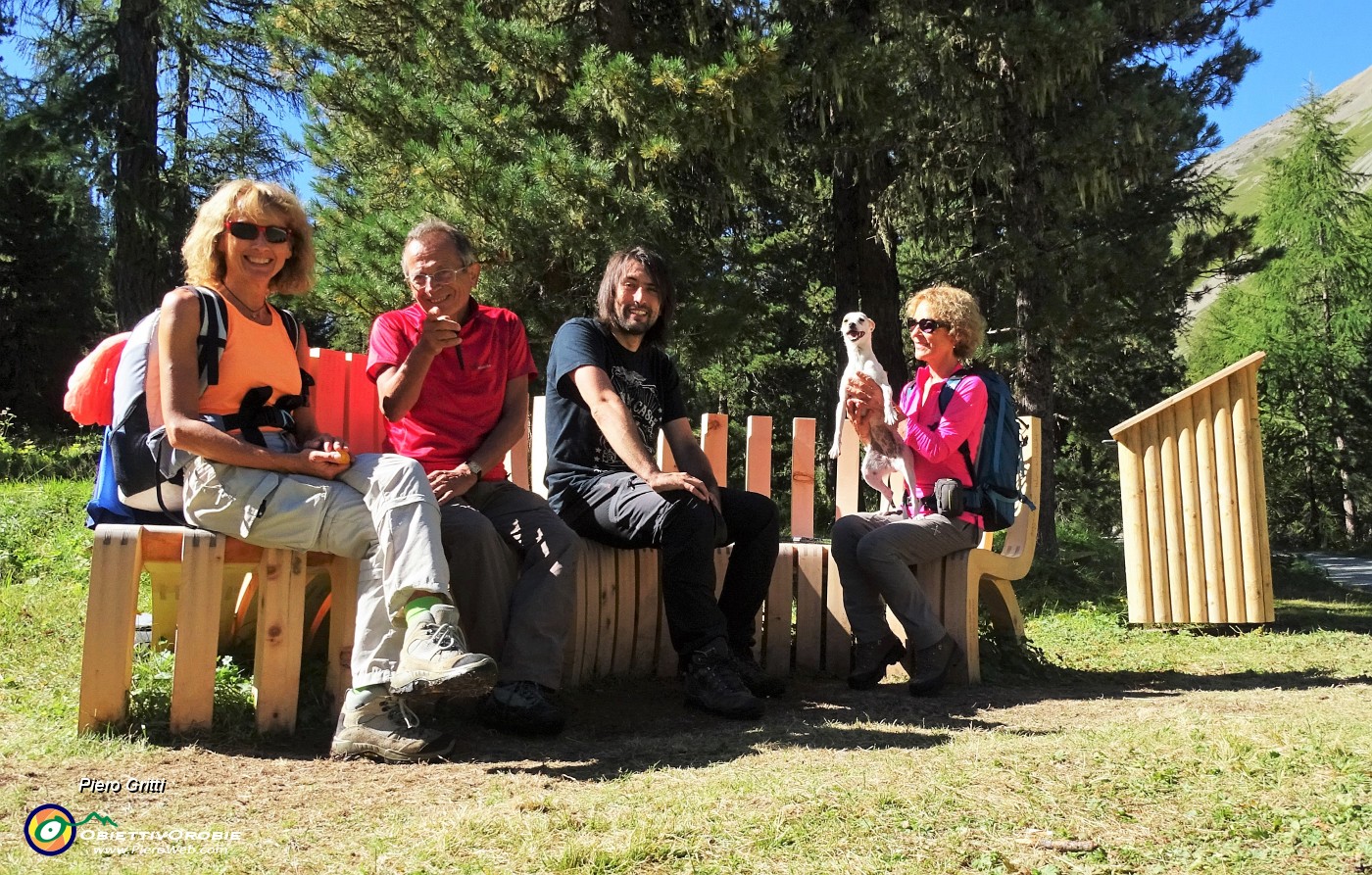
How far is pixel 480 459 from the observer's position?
3.84 metres

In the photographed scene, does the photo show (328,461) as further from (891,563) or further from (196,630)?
(891,563)

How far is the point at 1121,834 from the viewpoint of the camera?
2.31 m

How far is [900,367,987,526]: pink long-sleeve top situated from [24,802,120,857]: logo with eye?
3126mm

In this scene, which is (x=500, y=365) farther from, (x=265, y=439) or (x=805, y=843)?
(x=805, y=843)

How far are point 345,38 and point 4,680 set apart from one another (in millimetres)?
5855

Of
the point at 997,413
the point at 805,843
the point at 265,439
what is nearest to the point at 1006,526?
the point at 997,413

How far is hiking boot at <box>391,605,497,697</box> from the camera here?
111 inches

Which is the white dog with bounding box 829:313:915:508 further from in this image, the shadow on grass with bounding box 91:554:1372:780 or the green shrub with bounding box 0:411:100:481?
the green shrub with bounding box 0:411:100:481

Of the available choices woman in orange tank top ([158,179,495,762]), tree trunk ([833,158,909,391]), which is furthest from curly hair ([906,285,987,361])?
tree trunk ([833,158,909,391])

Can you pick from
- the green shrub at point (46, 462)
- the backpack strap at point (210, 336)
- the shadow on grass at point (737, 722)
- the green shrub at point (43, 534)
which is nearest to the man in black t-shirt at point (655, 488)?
the shadow on grass at point (737, 722)

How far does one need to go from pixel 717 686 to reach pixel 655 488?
27.9 inches

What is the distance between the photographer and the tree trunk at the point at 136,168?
1325cm

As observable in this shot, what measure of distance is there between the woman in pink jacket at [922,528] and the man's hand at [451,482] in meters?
1.61

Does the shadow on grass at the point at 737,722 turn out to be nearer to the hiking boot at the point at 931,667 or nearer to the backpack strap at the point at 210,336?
the hiking boot at the point at 931,667
